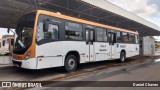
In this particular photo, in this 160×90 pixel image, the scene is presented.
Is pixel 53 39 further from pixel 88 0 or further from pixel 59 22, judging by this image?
pixel 88 0

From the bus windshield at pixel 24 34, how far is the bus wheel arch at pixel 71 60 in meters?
2.40

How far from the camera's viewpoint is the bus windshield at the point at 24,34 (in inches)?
336

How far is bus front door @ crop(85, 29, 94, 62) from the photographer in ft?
37.7

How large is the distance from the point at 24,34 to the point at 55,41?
157cm

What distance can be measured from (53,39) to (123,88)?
4.28 m

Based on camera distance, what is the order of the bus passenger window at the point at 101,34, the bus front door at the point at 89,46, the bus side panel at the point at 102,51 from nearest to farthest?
the bus front door at the point at 89,46 < the bus side panel at the point at 102,51 < the bus passenger window at the point at 101,34

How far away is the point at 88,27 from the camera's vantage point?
11859 millimetres

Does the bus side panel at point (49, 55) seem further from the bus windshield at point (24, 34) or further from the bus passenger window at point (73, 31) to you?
the bus passenger window at point (73, 31)

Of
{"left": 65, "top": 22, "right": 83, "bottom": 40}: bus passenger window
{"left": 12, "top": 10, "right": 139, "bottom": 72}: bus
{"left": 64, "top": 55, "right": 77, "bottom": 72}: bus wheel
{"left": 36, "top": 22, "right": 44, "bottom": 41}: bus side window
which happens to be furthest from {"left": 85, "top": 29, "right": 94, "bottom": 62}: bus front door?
{"left": 36, "top": 22, "right": 44, "bottom": 41}: bus side window

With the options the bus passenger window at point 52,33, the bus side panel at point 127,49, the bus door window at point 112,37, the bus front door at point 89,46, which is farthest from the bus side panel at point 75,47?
the bus side panel at point 127,49

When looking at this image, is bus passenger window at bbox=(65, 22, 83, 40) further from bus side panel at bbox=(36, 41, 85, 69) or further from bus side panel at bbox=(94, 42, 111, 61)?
bus side panel at bbox=(94, 42, 111, 61)

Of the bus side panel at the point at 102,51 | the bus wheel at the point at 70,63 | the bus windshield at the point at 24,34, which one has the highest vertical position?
the bus windshield at the point at 24,34

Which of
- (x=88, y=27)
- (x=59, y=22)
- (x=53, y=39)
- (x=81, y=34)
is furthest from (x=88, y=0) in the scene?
(x=53, y=39)

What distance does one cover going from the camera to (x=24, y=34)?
354 inches
